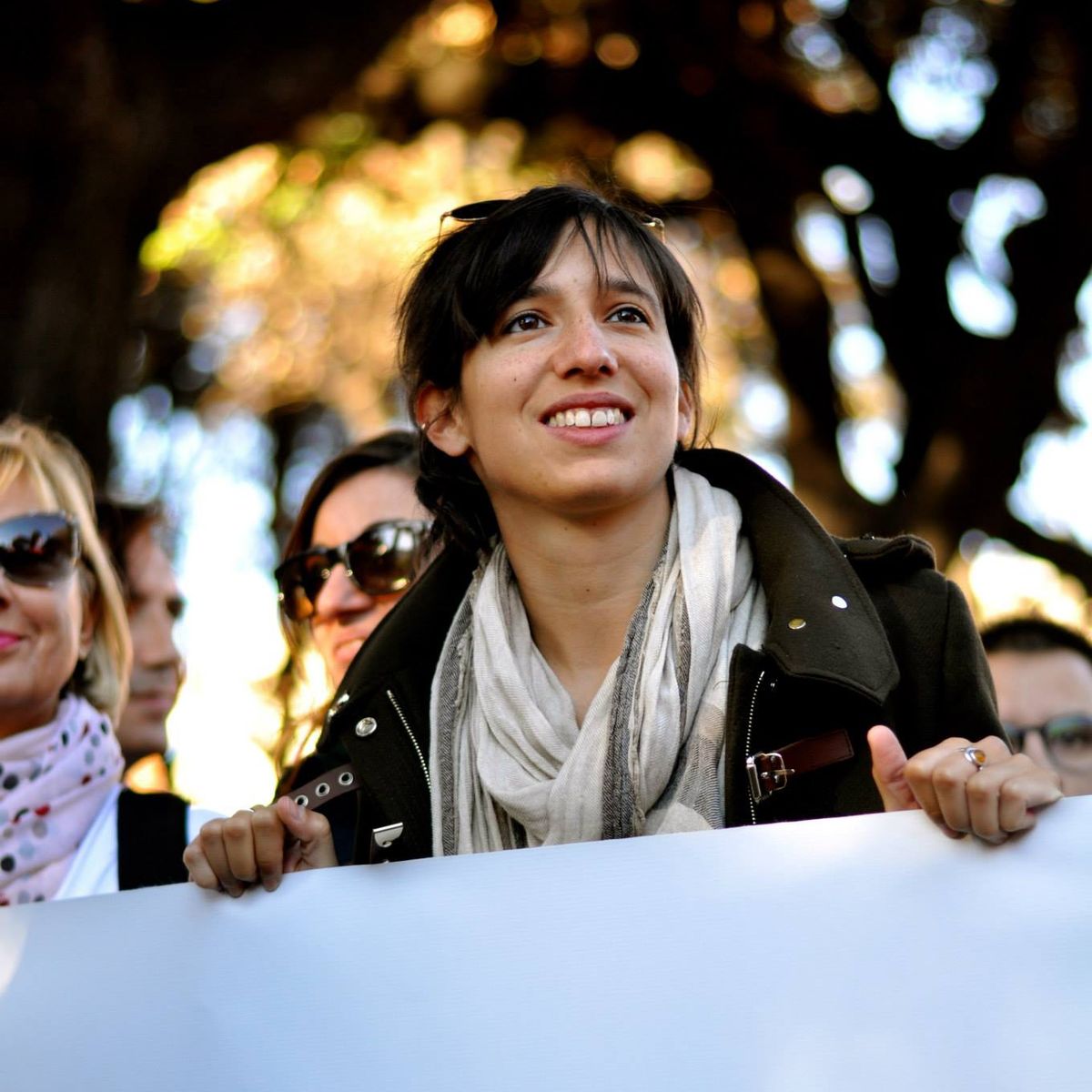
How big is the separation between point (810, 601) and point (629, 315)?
21.4 inches

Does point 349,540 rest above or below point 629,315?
below

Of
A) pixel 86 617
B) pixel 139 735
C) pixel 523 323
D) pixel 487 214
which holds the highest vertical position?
pixel 487 214

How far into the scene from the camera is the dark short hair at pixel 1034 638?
4.20m

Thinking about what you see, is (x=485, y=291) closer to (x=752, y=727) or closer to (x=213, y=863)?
(x=752, y=727)

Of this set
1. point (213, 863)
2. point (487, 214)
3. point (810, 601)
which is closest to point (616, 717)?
point (810, 601)

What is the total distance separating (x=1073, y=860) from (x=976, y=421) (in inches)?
238

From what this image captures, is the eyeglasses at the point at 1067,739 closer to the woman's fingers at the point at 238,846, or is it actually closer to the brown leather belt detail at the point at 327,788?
the brown leather belt detail at the point at 327,788

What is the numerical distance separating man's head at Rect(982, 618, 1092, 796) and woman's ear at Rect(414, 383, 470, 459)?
5.73 ft

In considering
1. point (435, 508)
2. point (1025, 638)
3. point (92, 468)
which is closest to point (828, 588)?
point (435, 508)

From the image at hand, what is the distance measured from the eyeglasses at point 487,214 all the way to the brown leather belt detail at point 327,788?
0.90 metres

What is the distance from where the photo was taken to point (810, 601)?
2.27 meters

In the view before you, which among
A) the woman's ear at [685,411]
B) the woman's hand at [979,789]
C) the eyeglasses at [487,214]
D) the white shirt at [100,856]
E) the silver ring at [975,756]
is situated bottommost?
the white shirt at [100,856]

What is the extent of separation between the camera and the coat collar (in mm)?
2182

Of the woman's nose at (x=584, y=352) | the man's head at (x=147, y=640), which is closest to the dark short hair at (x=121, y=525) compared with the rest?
the man's head at (x=147, y=640)
